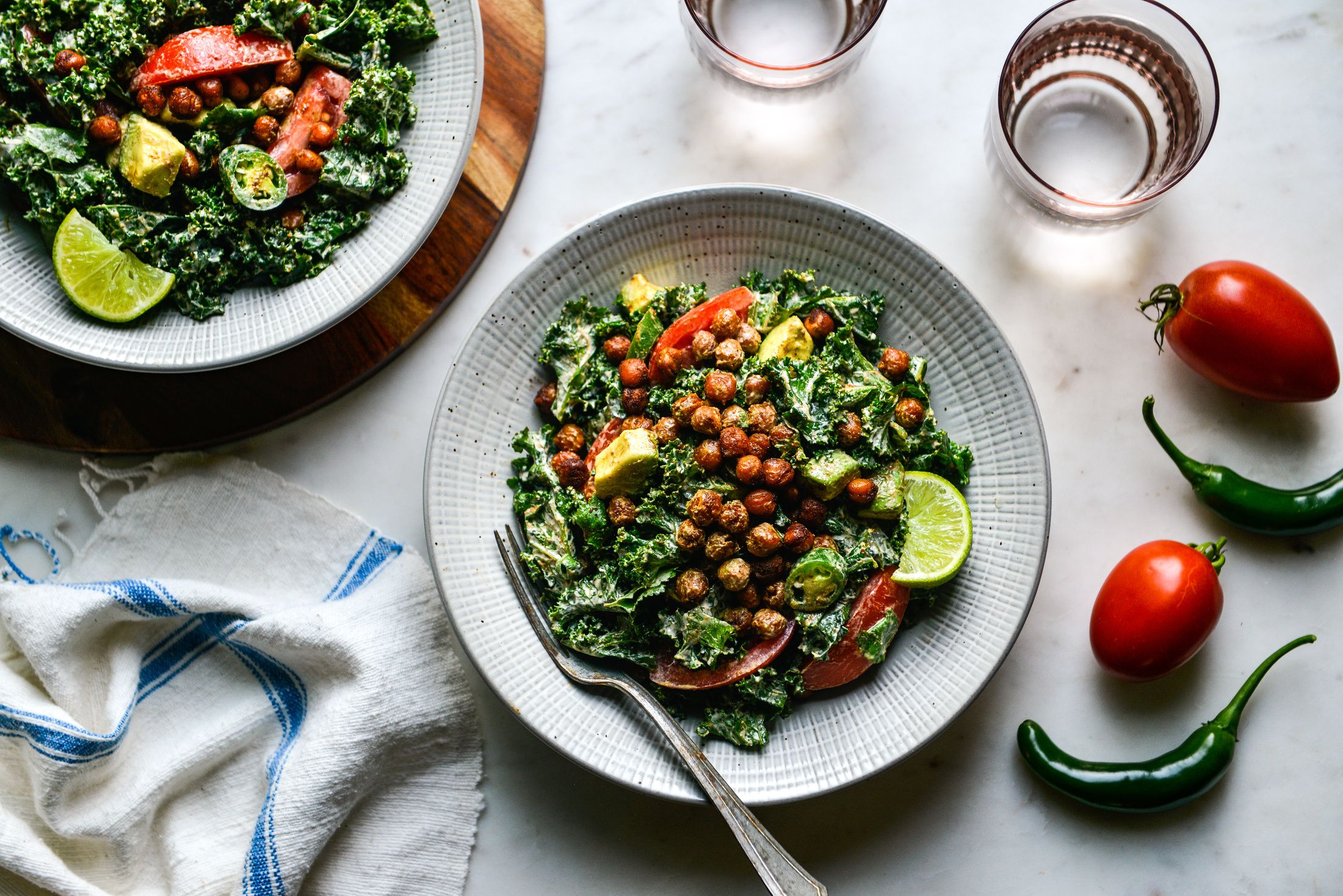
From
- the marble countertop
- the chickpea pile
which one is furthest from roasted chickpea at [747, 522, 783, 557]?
the marble countertop

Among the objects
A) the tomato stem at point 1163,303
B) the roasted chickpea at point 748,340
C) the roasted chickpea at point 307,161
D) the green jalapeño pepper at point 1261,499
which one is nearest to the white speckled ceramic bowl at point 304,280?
the roasted chickpea at point 307,161

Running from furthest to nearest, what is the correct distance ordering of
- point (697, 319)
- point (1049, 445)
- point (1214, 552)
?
1. point (1049, 445)
2. point (1214, 552)
3. point (697, 319)

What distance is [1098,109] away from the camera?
106 inches

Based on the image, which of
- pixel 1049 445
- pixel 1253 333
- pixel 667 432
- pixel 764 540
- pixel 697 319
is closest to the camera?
pixel 764 540

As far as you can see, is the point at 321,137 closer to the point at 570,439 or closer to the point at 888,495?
the point at 570,439

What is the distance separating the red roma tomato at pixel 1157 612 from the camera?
2465mm

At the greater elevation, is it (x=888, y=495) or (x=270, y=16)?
(x=270, y=16)

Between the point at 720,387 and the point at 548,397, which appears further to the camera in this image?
the point at 548,397

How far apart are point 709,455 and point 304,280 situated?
1210 mm

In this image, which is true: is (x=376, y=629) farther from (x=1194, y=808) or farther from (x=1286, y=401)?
(x=1286, y=401)

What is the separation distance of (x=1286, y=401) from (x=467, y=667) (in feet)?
8.27

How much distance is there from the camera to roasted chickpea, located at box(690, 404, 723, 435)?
7.25ft

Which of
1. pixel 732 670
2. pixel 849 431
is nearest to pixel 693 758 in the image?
pixel 732 670

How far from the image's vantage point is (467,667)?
2686 mm
